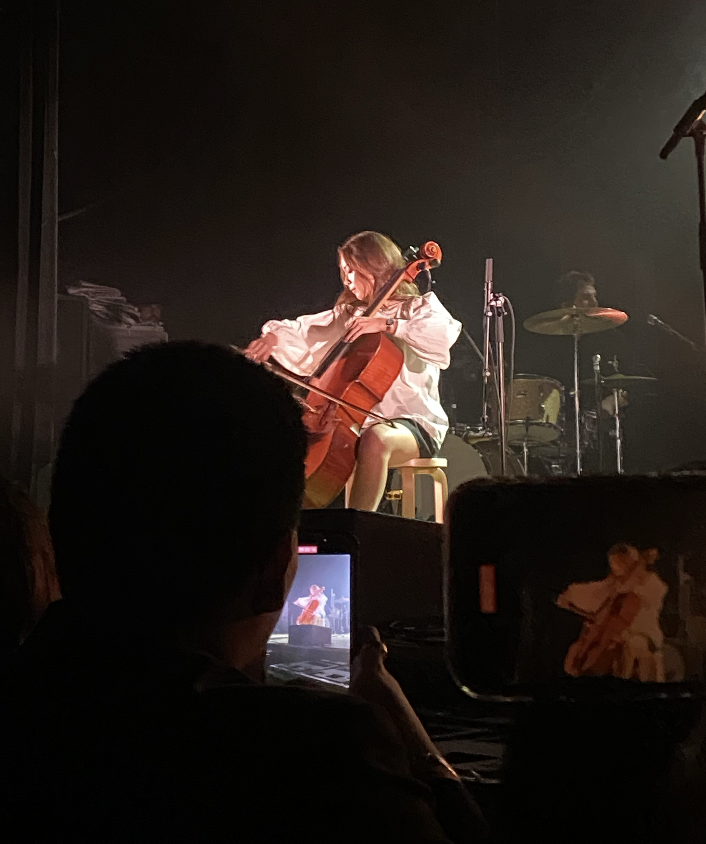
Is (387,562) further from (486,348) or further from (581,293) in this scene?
(581,293)

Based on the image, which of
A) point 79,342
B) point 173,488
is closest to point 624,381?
point 79,342

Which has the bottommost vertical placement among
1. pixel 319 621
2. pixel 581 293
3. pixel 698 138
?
pixel 319 621

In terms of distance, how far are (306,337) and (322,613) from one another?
1.66 m

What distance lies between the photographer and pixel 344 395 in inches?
87.2

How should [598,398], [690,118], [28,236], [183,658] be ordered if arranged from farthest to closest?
[598,398] < [28,236] < [690,118] < [183,658]

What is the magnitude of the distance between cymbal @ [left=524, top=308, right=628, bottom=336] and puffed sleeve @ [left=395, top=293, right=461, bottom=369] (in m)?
0.52

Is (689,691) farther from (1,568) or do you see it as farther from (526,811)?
(1,568)

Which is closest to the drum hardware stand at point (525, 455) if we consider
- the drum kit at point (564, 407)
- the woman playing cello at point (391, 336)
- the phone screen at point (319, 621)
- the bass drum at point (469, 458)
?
the drum kit at point (564, 407)

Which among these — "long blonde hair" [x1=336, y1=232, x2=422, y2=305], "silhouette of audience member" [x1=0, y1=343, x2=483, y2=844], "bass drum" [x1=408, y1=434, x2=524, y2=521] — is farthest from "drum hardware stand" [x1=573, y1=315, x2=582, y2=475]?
"silhouette of audience member" [x1=0, y1=343, x2=483, y2=844]

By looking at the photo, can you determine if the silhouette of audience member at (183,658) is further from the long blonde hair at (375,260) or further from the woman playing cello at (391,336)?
the long blonde hair at (375,260)

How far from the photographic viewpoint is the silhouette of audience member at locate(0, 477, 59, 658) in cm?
79

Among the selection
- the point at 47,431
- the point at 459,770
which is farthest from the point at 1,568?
the point at 47,431

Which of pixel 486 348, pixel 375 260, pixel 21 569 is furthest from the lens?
pixel 486 348

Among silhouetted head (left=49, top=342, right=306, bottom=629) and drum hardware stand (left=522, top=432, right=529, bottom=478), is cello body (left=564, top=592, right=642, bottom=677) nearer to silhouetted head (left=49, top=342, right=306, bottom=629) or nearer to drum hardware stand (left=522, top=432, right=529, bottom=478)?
silhouetted head (left=49, top=342, right=306, bottom=629)
